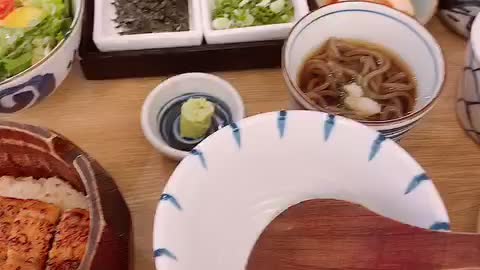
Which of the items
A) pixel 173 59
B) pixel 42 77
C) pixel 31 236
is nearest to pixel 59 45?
pixel 42 77

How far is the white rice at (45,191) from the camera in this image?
81 centimetres

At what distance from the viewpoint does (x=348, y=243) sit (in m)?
0.70

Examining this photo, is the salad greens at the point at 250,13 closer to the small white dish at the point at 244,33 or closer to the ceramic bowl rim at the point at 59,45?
the small white dish at the point at 244,33

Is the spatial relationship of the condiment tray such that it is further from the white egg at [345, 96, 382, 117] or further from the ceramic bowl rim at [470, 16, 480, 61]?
the ceramic bowl rim at [470, 16, 480, 61]

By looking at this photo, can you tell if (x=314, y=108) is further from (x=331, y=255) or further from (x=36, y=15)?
(x=36, y=15)

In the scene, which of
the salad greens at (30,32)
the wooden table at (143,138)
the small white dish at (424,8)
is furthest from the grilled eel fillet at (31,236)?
the small white dish at (424,8)

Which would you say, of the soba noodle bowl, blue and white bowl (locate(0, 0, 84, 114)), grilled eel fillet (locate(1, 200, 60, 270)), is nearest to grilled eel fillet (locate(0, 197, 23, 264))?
grilled eel fillet (locate(1, 200, 60, 270))

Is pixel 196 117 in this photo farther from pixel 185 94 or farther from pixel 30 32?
pixel 30 32

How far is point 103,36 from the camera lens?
0.99m

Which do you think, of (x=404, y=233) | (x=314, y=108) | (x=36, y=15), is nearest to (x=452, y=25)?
(x=314, y=108)

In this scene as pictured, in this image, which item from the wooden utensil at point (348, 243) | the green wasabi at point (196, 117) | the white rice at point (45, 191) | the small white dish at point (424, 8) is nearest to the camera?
the wooden utensil at point (348, 243)

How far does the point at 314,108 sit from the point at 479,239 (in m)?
0.25

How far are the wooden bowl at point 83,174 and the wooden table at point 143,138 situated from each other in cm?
12

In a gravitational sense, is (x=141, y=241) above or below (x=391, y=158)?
below
